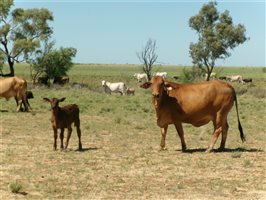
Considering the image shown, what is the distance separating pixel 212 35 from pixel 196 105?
56980mm

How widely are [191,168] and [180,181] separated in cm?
130

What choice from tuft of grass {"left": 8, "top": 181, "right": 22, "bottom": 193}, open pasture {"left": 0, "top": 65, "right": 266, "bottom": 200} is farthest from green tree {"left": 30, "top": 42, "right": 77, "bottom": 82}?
tuft of grass {"left": 8, "top": 181, "right": 22, "bottom": 193}

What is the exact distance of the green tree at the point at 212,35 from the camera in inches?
2682

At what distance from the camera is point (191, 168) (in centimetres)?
1060

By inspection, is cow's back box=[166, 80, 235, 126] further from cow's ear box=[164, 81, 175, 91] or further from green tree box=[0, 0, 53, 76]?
green tree box=[0, 0, 53, 76]

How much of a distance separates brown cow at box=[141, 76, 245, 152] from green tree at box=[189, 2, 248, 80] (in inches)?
2170

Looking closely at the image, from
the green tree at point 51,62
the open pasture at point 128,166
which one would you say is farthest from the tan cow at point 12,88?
the green tree at point 51,62

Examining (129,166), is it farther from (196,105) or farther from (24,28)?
(24,28)

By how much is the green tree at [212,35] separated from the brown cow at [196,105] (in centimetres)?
5513

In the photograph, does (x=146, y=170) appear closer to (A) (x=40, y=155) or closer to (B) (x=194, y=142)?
(A) (x=40, y=155)

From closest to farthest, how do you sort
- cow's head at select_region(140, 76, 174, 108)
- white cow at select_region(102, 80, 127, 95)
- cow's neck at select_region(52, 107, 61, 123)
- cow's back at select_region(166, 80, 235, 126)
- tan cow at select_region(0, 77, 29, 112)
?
cow's neck at select_region(52, 107, 61, 123) → cow's head at select_region(140, 76, 174, 108) → cow's back at select_region(166, 80, 235, 126) → tan cow at select_region(0, 77, 29, 112) → white cow at select_region(102, 80, 127, 95)

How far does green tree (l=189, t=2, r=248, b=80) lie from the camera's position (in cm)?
6812

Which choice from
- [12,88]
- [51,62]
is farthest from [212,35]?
[12,88]

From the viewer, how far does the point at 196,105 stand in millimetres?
12969
